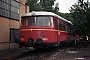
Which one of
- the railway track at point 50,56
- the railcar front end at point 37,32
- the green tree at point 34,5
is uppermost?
the green tree at point 34,5

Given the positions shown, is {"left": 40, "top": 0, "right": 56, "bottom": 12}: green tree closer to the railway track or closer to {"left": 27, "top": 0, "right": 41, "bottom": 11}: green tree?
{"left": 27, "top": 0, "right": 41, "bottom": 11}: green tree

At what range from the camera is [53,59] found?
1381 cm

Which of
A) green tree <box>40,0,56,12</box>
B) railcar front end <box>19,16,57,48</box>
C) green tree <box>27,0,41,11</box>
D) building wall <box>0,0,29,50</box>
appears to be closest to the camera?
railcar front end <box>19,16,57,48</box>

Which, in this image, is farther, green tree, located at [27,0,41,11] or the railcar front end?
green tree, located at [27,0,41,11]

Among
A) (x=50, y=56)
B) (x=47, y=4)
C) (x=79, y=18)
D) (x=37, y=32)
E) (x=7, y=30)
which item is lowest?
(x=50, y=56)

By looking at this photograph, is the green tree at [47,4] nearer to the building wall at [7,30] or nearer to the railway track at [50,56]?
→ the building wall at [7,30]

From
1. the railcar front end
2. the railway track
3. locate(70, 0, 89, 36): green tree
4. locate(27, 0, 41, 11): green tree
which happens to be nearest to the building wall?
the railway track

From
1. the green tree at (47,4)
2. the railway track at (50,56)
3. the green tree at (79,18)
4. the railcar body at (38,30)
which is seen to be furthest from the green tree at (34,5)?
the railway track at (50,56)

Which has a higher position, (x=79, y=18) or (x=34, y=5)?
(x=34, y=5)

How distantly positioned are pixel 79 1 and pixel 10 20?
9.84m

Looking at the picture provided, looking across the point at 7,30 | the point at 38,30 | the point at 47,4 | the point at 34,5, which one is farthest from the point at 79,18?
the point at 47,4

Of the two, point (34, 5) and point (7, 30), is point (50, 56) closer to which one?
point (7, 30)

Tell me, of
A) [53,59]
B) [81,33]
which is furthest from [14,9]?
[53,59]

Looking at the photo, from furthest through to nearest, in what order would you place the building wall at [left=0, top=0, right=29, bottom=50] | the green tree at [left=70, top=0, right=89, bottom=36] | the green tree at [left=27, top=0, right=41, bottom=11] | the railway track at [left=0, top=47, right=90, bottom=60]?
the green tree at [left=27, top=0, right=41, bottom=11]
the green tree at [left=70, top=0, right=89, bottom=36]
the building wall at [left=0, top=0, right=29, bottom=50]
the railway track at [left=0, top=47, right=90, bottom=60]
